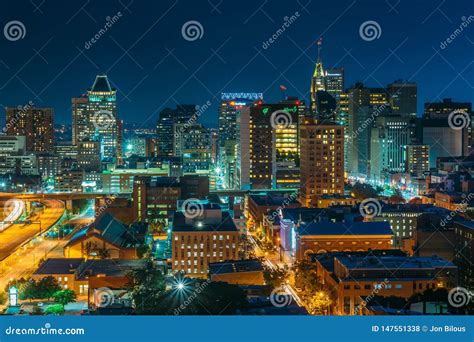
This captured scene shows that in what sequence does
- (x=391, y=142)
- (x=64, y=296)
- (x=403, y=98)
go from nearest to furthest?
(x=64, y=296)
(x=391, y=142)
(x=403, y=98)

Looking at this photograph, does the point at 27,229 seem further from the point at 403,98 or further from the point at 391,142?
the point at 403,98

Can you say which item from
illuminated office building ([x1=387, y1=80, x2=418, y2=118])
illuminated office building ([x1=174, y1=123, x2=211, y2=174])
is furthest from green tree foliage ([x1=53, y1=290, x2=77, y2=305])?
illuminated office building ([x1=387, y1=80, x2=418, y2=118])

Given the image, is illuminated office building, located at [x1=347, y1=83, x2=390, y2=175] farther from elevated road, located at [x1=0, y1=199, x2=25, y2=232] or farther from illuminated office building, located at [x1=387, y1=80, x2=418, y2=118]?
elevated road, located at [x1=0, y1=199, x2=25, y2=232]

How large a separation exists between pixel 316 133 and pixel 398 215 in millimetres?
4008

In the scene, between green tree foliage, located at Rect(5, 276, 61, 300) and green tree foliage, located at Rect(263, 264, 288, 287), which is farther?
green tree foliage, located at Rect(263, 264, 288, 287)

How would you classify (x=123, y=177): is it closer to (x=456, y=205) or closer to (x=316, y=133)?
(x=316, y=133)

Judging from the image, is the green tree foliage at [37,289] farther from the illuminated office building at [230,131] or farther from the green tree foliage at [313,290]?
the illuminated office building at [230,131]

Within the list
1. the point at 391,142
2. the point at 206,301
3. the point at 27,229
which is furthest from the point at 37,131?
the point at 206,301

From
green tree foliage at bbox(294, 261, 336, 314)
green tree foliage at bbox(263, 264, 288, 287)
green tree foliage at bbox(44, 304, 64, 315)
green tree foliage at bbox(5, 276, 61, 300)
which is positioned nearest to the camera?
green tree foliage at bbox(44, 304, 64, 315)

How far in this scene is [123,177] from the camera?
18.2 m

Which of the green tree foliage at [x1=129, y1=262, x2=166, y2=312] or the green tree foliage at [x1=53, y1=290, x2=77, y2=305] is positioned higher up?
the green tree foliage at [x1=129, y1=262, x2=166, y2=312]
